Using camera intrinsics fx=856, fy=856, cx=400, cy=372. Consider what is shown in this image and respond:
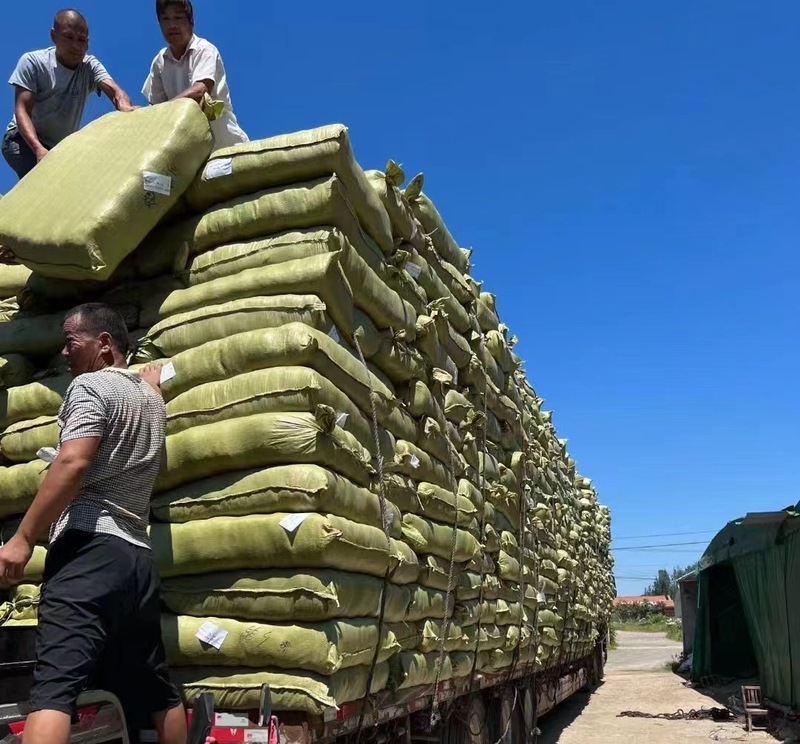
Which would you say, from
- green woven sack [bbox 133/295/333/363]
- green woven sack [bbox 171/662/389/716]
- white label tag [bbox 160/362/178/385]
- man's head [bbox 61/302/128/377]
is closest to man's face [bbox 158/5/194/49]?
green woven sack [bbox 133/295/333/363]

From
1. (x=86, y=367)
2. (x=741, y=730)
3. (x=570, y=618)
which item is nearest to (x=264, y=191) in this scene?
(x=86, y=367)

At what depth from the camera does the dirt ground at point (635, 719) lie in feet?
32.9

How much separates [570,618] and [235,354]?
25.1ft

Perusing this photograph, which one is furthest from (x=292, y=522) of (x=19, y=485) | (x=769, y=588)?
(x=769, y=588)

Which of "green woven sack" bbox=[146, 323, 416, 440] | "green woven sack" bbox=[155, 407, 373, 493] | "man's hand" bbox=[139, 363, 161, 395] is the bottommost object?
"green woven sack" bbox=[155, 407, 373, 493]

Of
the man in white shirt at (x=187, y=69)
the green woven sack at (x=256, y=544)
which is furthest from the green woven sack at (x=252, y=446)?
the man in white shirt at (x=187, y=69)

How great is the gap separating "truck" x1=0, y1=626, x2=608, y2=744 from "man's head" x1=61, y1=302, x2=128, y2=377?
2.98 ft

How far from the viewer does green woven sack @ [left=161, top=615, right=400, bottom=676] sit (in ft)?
8.70

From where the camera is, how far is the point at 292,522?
8.86 ft

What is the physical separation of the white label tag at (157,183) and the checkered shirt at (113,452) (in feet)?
2.73

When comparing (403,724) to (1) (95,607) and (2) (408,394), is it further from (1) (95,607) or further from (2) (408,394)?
(1) (95,607)

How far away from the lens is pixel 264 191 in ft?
10.9

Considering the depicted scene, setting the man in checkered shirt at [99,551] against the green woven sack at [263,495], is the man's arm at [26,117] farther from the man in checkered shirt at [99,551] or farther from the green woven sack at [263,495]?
the green woven sack at [263,495]

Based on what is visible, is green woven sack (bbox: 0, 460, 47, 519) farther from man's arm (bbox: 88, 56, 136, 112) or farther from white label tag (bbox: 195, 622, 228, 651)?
man's arm (bbox: 88, 56, 136, 112)
